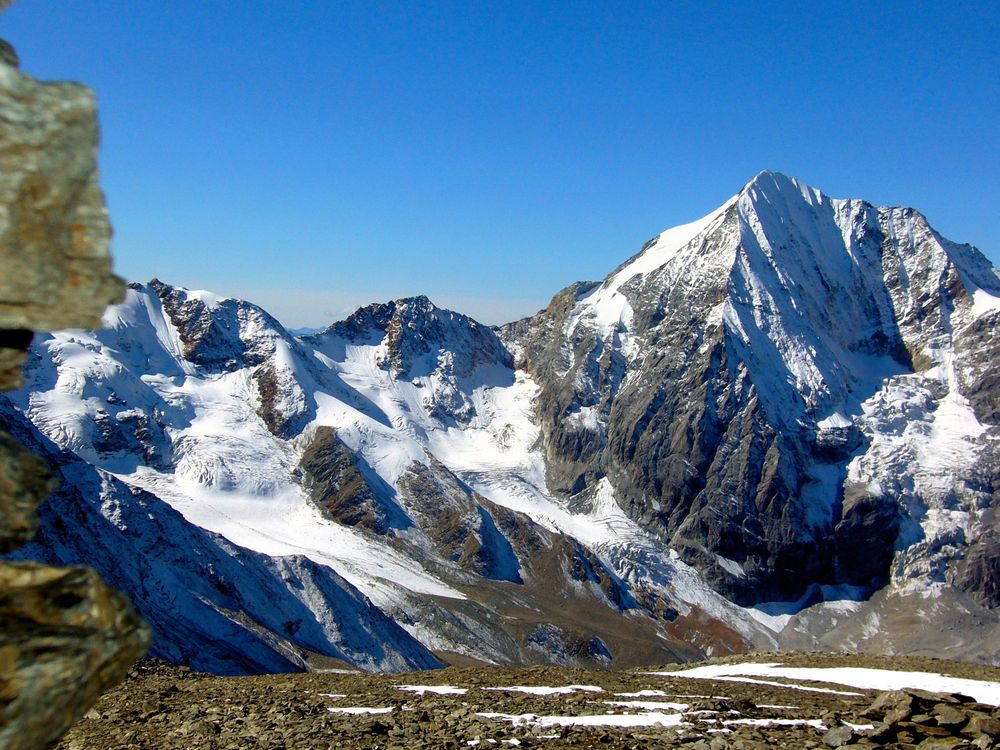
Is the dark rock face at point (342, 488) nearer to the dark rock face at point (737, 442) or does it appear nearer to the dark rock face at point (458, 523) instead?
the dark rock face at point (458, 523)

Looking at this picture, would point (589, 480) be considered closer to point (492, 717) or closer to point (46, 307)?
point (492, 717)

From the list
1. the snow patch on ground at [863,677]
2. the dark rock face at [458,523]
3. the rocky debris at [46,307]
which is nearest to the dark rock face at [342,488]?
the dark rock face at [458,523]

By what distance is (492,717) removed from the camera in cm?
2162

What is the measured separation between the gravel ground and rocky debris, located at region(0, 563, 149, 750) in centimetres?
1160

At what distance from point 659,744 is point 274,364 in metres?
167

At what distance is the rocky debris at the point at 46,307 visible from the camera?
7.18 metres

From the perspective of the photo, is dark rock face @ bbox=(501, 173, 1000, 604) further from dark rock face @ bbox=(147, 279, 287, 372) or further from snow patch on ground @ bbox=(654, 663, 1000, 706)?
snow patch on ground @ bbox=(654, 663, 1000, 706)

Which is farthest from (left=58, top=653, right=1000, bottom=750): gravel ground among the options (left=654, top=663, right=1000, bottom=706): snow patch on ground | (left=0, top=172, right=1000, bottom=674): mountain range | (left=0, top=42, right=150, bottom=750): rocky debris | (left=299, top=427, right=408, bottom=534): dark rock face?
(left=299, top=427, right=408, bottom=534): dark rock face

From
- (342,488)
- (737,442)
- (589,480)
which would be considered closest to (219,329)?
(342,488)

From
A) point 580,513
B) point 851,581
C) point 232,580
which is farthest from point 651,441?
point 232,580

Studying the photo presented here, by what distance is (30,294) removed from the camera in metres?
7.36

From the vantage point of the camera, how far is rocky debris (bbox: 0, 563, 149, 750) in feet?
23.1

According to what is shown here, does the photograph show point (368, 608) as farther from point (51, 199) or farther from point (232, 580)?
point (51, 199)

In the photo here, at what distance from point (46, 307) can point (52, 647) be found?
9.38 ft
